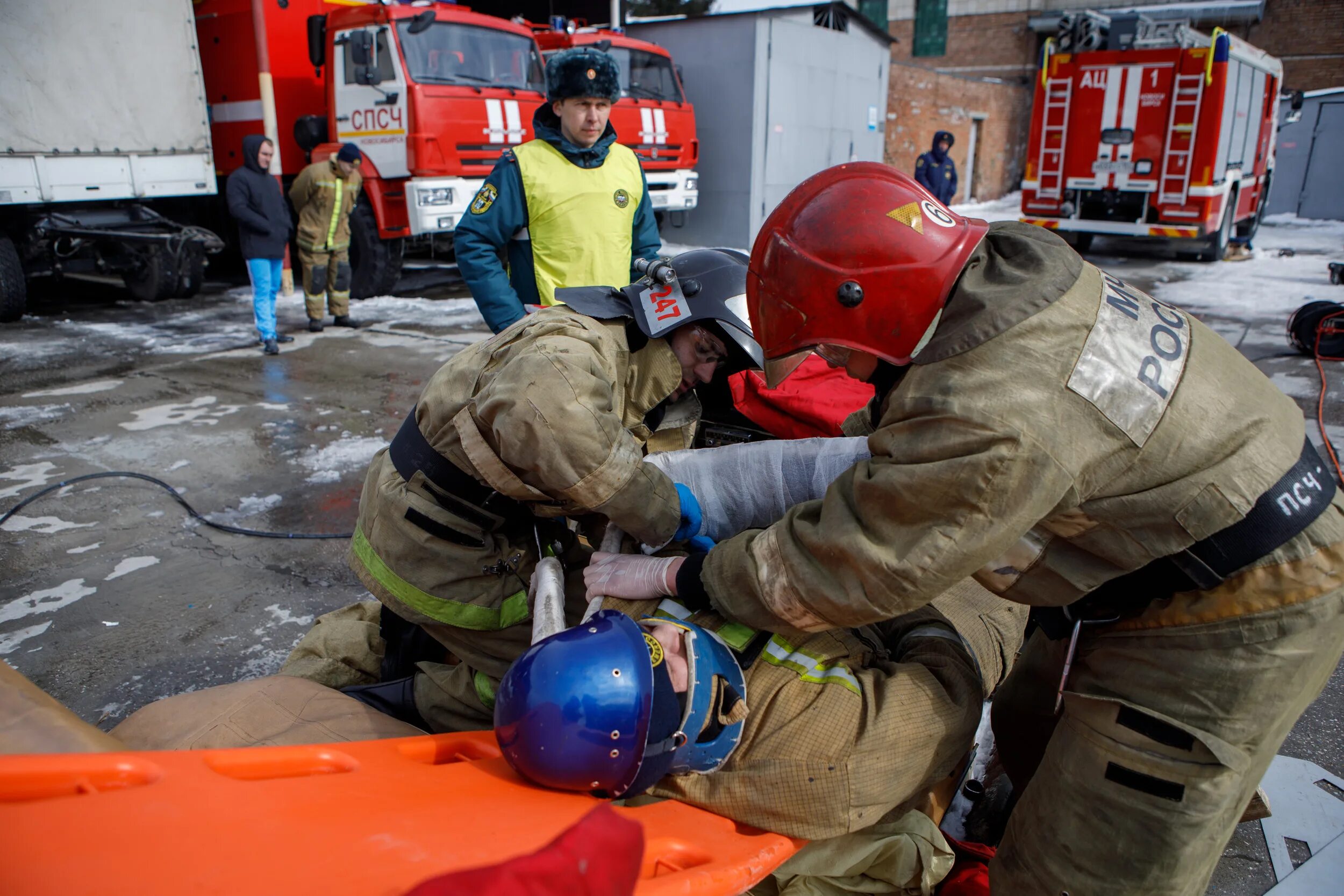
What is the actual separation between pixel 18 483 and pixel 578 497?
156 inches

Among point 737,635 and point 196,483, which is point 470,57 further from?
point 737,635

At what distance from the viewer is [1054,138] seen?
40.3ft

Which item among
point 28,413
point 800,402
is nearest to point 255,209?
point 28,413

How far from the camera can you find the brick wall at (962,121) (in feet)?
63.9

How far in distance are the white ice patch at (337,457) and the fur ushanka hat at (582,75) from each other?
6.93ft

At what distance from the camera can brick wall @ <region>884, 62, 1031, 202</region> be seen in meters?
19.5

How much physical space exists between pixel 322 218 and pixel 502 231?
197 inches

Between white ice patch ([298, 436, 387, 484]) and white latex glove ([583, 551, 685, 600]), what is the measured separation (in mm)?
3044

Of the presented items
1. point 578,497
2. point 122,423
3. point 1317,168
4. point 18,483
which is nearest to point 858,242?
point 578,497

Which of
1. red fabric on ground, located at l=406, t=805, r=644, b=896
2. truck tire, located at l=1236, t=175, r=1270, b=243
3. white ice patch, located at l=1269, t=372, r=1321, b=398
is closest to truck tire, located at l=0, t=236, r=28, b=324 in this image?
red fabric on ground, located at l=406, t=805, r=644, b=896

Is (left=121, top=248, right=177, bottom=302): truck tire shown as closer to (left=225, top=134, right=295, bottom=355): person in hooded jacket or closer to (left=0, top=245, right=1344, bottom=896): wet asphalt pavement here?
(left=0, top=245, right=1344, bottom=896): wet asphalt pavement

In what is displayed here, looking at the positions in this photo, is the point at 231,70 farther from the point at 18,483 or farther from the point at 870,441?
the point at 870,441

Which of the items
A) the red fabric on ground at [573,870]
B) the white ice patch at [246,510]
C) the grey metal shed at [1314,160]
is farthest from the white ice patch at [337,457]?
the grey metal shed at [1314,160]

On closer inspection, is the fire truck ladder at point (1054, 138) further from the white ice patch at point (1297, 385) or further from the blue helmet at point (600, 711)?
the blue helmet at point (600, 711)
